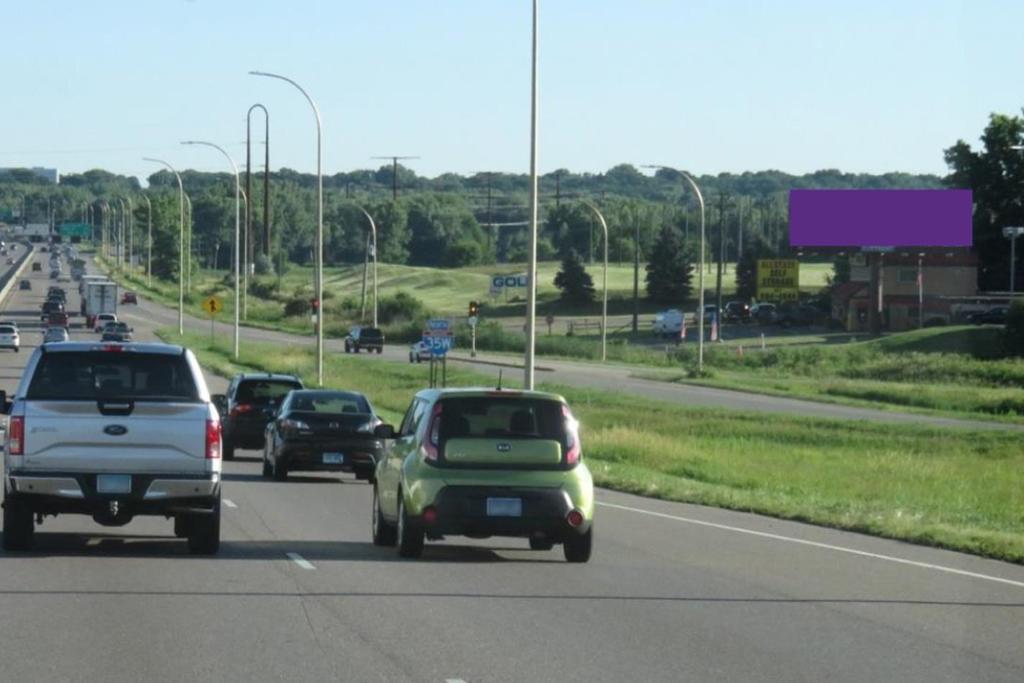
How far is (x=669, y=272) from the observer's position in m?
148

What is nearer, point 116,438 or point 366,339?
point 116,438

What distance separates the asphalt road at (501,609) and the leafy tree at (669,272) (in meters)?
126

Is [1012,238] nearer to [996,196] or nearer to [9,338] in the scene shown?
[996,196]

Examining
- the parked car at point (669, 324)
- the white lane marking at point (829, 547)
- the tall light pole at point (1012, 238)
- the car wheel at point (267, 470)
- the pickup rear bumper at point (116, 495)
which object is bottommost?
the parked car at point (669, 324)

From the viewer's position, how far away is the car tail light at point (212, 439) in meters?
17.5

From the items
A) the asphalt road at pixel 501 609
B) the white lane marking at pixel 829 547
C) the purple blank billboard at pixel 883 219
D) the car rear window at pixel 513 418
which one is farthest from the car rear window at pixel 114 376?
the purple blank billboard at pixel 883 219

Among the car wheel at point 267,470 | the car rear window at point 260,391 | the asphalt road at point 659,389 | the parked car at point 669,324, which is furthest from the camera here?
the parked car at point 669,324

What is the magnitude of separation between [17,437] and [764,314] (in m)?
113

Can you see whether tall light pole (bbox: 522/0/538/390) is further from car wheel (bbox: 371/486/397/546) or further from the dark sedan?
car wheel (bbox: 371/486/397/546)

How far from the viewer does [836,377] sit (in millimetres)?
83688

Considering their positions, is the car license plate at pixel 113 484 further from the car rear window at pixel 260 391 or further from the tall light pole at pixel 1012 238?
the tall light pole at pixel 1012 238

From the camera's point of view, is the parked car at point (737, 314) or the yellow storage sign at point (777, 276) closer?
the yellow storage sign at point (777, 276)

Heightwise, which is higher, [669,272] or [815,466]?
[669,272]

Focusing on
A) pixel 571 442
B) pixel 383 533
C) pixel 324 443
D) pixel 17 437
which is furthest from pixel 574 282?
pixel 17 437
